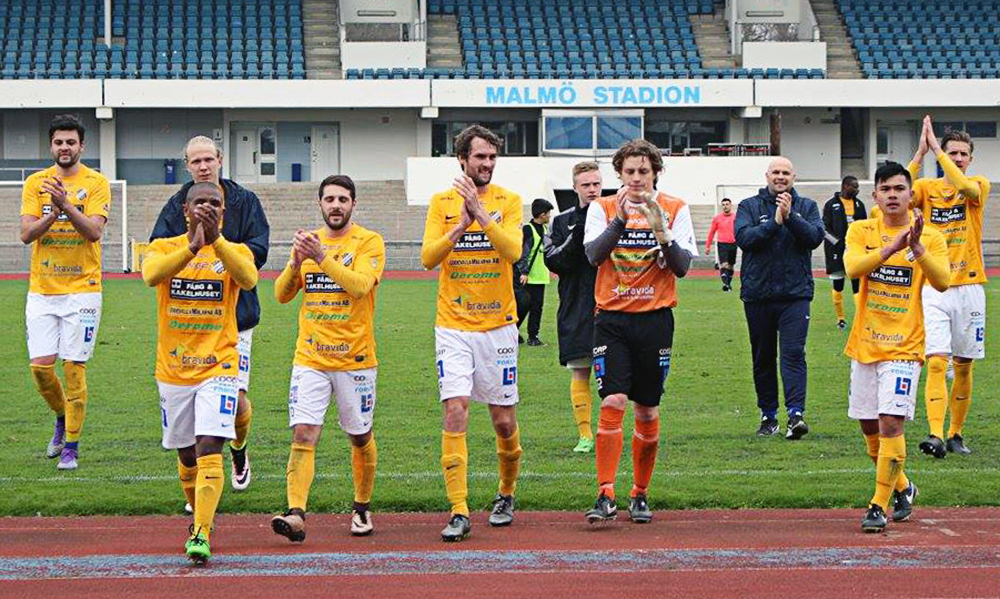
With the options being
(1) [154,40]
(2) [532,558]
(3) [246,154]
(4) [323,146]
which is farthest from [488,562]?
(1) [154,40]

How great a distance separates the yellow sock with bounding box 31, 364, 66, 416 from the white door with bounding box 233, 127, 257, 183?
126 ft

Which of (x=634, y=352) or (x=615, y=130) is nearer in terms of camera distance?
(x=634, y=352)

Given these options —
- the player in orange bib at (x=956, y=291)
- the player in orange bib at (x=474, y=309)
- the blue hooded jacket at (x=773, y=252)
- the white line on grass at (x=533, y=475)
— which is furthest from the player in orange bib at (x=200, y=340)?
the player in orange bib at (x=956, y=291)

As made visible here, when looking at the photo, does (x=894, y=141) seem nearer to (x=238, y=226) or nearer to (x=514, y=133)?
(x=514, y=133)

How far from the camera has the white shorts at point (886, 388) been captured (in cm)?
816

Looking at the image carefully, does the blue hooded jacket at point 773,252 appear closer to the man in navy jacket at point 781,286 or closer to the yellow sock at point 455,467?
the man in navy jacket at point 781,286

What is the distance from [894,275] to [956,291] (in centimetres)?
267

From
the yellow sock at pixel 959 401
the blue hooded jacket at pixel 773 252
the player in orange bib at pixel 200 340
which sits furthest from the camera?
the blue hooded jacket at pixel 773 252

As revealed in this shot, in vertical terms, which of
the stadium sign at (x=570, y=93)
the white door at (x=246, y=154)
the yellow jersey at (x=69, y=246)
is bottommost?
the yellow jersey at (x=69, y=246)

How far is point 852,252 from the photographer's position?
8406 millimetres

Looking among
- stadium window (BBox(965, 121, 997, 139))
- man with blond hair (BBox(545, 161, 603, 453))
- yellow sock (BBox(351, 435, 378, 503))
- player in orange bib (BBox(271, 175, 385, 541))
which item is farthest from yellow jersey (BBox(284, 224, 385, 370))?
stadium window (BBox(965, 121, 997, 139))

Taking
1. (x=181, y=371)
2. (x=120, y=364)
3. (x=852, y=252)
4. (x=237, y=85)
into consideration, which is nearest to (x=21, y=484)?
(x=181, y=371)

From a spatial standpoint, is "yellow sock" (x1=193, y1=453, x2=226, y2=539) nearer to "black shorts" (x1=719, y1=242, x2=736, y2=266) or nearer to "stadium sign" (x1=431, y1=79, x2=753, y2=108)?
"black shorts" (x1=719, y1=242, x2=736, y2=266)

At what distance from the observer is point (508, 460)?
8406 millimetres
